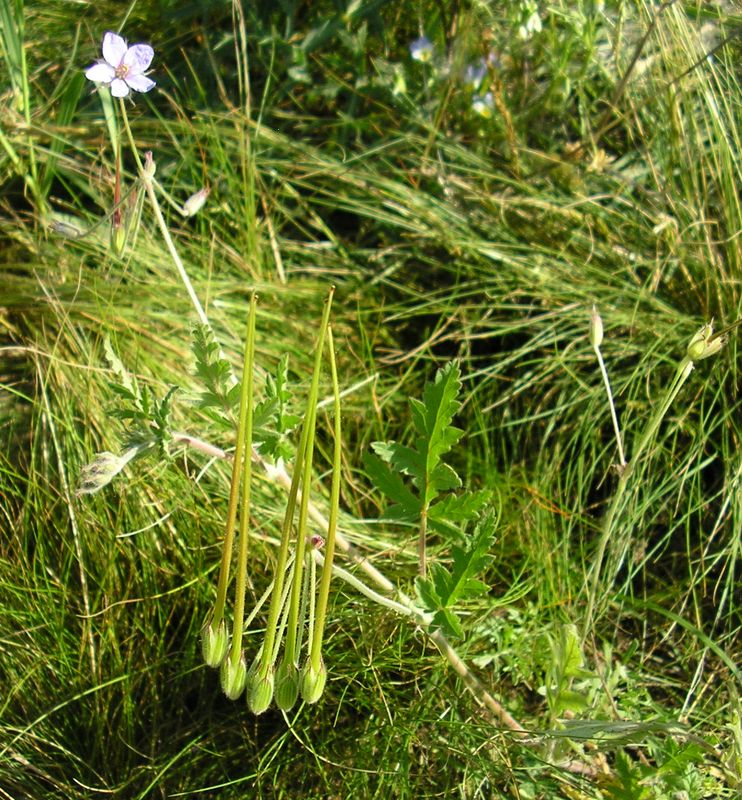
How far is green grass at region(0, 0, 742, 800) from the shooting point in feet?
4.31

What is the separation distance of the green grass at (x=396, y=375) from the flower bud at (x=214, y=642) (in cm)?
25

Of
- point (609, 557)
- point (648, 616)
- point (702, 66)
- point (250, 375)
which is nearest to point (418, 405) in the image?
point (250, 375)

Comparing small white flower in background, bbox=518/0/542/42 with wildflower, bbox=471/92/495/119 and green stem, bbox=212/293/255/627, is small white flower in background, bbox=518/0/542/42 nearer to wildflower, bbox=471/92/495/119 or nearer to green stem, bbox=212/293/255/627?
wildflower, bbox=471/92/495/119

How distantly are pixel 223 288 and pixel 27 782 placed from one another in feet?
2.98

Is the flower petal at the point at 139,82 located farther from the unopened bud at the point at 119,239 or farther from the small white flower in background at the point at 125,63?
the unopened bud at the point at 119,239

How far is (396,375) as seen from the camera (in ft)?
5.91

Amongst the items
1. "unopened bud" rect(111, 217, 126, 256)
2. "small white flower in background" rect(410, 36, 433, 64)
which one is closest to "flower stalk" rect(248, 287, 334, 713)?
"unopened bud" rect(111, 217, 126, 256)

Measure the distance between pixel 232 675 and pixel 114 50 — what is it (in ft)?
2.47

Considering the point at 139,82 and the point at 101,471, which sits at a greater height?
the point at 139,82

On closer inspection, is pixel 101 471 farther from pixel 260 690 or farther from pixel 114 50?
pixel 114 50

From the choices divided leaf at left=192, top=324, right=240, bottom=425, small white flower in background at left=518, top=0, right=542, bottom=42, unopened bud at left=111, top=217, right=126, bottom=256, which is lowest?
divided leaf at left=192, top=324, right=240, bottom=425

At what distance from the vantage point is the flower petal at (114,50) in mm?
1126

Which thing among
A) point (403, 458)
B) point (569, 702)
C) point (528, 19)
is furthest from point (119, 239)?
point (528, 19)

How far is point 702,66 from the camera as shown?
1.72m
